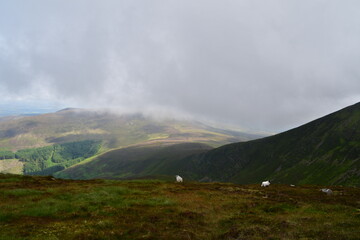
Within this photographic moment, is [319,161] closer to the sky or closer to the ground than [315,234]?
closer to the ground

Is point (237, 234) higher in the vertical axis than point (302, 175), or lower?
higher

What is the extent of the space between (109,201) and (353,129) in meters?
225

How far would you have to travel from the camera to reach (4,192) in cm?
3019

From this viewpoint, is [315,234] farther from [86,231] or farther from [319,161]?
[319,161]

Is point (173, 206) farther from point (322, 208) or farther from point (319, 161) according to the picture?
point (319, 161)

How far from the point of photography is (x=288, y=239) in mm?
14102

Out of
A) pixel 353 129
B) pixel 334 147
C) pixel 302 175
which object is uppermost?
pixel 353 129

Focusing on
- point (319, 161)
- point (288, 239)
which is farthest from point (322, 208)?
point (319, 161)

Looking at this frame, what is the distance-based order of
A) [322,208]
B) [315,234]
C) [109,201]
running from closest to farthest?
[315,234] → [322,208] → [109,201]

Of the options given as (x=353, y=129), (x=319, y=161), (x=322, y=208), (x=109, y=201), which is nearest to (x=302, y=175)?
(x=319, y=161)

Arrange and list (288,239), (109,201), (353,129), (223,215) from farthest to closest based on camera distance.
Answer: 1. (353,129)
2. (109,201)
3. (223,215)
4. (288,239)

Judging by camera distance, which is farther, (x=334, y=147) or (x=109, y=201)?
(x=334, y=147)

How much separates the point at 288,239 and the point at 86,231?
13.7 metres

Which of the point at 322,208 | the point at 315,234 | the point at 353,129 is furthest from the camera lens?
the point at 353,129
